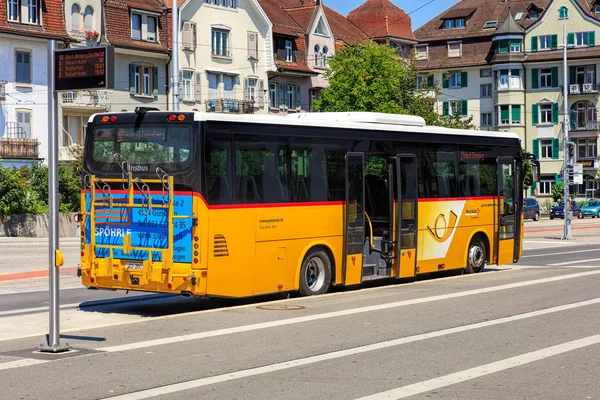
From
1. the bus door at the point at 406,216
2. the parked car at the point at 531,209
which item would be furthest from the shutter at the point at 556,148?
the bus door at the point at 406,216

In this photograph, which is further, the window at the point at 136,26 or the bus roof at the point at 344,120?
the window at the point at 136,26

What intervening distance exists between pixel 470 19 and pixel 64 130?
51021 millimetres

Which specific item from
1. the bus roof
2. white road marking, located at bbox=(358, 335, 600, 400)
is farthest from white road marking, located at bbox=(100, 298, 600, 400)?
the bus roof

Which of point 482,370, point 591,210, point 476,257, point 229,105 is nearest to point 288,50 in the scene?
point 229,105

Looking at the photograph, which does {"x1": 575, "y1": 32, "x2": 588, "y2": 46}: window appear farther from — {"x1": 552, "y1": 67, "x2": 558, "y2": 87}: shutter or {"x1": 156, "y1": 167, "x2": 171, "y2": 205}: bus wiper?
{"x1": 156, "y1": 167, "x2": 171, "y2": 205}: bus wiper

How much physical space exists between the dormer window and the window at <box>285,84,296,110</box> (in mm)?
20458

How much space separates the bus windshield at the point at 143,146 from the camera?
603 inches

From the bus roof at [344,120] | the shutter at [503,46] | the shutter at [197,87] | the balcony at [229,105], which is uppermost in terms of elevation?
the shutter at [503,46]

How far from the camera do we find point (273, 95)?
66750 mm

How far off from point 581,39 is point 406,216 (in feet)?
235

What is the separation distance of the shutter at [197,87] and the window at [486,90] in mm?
37806

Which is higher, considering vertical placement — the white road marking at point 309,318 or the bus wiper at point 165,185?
the bus wiper at point 165,185

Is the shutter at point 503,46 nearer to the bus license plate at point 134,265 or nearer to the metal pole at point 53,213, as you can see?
the bus license plate at point 134,265

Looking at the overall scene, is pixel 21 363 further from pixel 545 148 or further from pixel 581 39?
pixel 581 39
